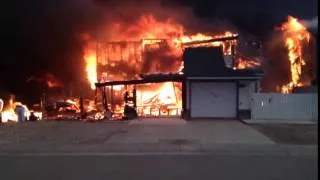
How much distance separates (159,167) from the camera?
1308 cm

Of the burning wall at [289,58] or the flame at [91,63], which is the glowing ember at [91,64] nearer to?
the flame at [91,63]

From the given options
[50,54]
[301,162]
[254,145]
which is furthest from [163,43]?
[301,162]

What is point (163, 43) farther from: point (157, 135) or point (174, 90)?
point (157, 135)

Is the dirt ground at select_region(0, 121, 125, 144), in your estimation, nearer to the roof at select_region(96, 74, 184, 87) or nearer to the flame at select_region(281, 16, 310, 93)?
the roof at select_region(96, 74, 184, 87)

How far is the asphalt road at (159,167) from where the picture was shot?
11805 mm

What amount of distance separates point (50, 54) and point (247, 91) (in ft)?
66.8

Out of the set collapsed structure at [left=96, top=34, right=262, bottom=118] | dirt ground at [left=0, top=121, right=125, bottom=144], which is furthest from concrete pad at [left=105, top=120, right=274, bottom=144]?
collapsed structure at [left=96, top=34, right=262, bottom=118]

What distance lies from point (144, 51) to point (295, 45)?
1149 centimetres

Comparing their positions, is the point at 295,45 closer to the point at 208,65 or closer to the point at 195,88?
the point at 208,65

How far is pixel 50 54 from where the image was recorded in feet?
147

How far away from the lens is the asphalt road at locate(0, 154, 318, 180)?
11.8 m

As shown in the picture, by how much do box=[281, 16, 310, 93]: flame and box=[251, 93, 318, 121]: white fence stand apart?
1506 centimetres

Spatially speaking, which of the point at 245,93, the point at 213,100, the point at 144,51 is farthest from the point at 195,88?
the point at 144,51

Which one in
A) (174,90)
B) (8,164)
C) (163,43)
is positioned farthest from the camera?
(163,43)
